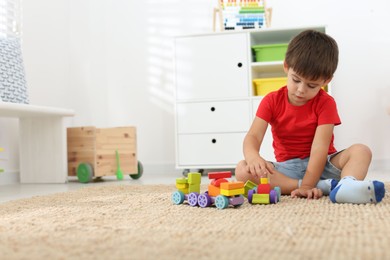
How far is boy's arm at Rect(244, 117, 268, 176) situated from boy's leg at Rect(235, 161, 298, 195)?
1.5 inches

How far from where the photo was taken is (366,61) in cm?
269

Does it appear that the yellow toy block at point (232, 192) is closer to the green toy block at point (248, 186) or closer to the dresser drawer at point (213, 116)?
the green toy block at point (248, 186)

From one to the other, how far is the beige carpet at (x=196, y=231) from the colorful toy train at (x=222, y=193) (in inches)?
1.0

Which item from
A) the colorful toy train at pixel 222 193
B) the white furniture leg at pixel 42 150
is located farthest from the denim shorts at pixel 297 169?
the white furniture leg at pixel 42 150

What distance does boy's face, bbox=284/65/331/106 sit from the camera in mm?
1309

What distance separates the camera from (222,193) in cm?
110

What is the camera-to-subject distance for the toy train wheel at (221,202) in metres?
1.09

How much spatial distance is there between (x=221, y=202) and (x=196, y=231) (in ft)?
0.91

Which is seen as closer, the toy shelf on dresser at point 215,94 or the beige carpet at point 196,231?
the beige carpet at point 196,231

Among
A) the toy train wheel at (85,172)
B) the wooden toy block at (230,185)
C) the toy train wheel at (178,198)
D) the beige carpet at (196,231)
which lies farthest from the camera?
the toy train wheel at (85,172)

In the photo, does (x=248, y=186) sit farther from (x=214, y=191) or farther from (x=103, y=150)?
(x=103, y=150)

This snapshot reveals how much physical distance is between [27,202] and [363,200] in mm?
846

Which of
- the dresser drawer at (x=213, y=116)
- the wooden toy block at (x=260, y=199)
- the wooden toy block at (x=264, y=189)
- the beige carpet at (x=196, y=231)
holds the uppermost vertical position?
the dresser drawer at (x=213, y=116)

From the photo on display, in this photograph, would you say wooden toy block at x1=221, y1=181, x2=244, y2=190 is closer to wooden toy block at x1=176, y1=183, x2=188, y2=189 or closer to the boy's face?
wooden toy block at x1=176, y1=183, x2=188, y2=189
